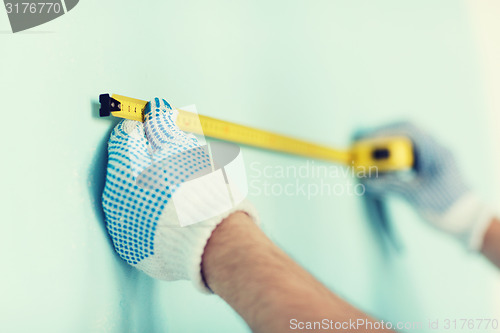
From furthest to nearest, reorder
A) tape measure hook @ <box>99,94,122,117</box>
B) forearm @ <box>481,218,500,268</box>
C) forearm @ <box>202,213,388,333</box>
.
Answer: forearm @ <box>481,218,500,268</box> → tape measure hook @ <box>99,94,122,117</box> → forearm @ <box>202,213,388,333</box>

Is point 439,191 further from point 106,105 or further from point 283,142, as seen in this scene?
point 106,105

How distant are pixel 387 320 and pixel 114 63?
946mm

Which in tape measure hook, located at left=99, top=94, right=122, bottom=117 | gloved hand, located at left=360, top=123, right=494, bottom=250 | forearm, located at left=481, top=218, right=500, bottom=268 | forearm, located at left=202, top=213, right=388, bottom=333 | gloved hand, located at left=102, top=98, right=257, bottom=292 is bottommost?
forearm, located at left=481, top=218, right=500, bottom=268

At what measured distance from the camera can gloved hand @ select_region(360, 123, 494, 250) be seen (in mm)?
1021

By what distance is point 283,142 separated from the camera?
0.89 meters

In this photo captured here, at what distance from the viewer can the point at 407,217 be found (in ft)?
3.96

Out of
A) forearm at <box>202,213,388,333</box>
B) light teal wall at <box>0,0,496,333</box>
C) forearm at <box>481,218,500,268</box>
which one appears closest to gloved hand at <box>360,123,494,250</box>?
forearm at <box>481,218,500,268</box>

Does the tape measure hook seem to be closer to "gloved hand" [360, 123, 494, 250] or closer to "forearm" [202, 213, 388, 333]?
"forearm" [202, 213, 388, 333]

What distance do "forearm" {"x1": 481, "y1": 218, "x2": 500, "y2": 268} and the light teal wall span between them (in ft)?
0.72

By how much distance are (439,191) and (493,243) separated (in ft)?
0.60

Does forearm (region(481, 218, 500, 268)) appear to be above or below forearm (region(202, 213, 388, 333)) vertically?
below

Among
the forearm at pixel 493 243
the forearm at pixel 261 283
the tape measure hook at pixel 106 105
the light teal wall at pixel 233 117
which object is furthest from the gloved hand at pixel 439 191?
the tape measure hook at pixel 106 105

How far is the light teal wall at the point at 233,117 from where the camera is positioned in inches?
18.6

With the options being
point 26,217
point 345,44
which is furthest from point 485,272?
point 26,217
